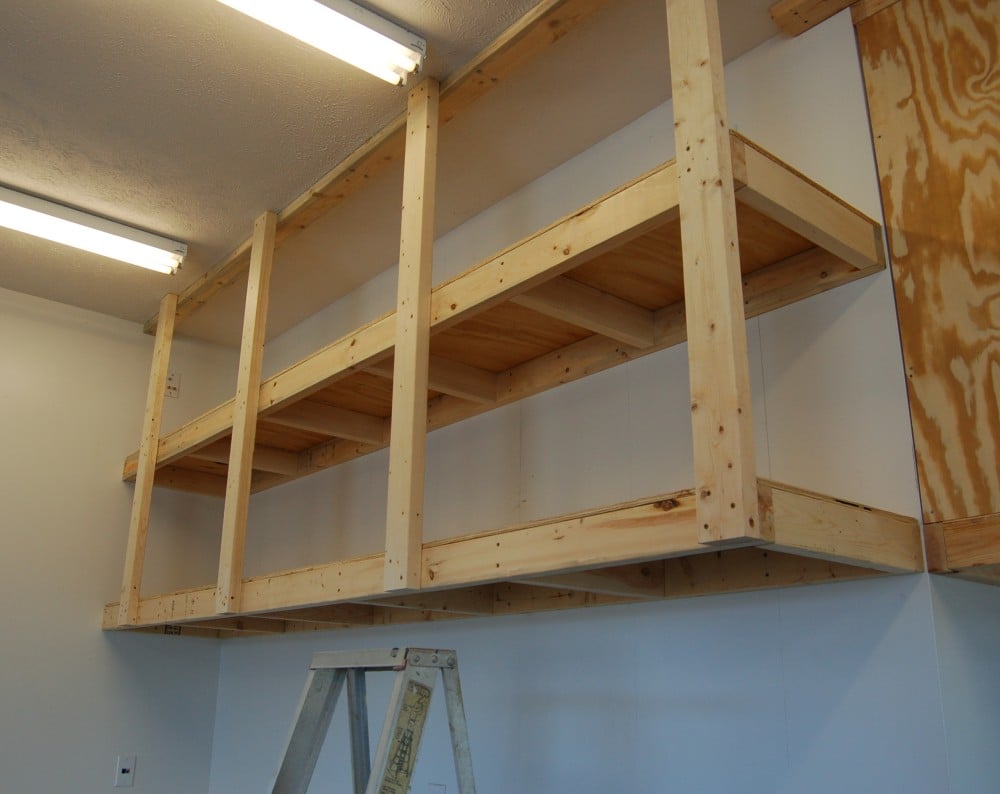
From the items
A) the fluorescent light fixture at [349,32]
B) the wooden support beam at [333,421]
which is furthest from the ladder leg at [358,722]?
the fluorescent light fixture at [349,32]

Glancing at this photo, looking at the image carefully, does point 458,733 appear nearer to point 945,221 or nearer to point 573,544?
point 573,544

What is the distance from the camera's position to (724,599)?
287 centimetres

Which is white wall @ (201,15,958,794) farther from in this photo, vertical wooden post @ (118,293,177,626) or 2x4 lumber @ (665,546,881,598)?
vertical wooden post @ (118,293,177,626)

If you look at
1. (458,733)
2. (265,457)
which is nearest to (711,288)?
(458,733)

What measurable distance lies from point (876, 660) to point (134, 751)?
14.3 feet

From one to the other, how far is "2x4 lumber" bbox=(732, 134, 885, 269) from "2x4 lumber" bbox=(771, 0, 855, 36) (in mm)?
796

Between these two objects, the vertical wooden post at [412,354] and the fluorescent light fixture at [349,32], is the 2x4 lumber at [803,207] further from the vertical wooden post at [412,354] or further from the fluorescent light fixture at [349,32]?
the fluorescent light fixture at [349,32]

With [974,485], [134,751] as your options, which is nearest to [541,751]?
[974,485]

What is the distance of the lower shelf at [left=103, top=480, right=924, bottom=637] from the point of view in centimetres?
210

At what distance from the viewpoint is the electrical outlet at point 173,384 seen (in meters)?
5.88

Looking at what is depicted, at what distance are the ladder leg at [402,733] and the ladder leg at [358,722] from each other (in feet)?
0.89

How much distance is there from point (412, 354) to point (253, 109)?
1.36 metres

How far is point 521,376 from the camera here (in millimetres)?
3719

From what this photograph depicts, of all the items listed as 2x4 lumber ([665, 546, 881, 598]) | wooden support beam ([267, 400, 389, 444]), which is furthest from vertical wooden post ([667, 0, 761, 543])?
wooden support beam ([267, 400, 389, 444])
